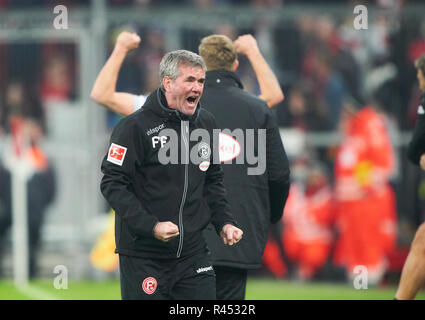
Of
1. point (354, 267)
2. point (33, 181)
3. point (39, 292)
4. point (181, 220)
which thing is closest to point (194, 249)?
point (181, 220)

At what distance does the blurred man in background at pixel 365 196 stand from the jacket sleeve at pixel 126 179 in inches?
298

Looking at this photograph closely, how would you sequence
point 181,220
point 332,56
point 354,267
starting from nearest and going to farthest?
point 181,220 < point 354,267 < point 332,56

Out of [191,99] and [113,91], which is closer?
[191,99]

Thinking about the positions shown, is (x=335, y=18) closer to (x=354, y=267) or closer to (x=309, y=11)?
(x=309, y=11)

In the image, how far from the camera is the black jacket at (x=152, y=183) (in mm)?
6168

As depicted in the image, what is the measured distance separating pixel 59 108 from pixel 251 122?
777cm

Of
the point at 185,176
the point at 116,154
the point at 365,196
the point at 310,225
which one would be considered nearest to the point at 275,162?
the point at 185,176

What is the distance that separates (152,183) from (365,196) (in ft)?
25.3

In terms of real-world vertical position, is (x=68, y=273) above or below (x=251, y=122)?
below

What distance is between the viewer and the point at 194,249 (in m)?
6.44

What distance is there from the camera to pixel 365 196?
44.8ft

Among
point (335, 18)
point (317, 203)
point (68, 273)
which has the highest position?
point (335, 18)

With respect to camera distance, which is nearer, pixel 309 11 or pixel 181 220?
pixel 181 220

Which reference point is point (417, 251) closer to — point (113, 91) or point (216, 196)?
point (216, 196)
